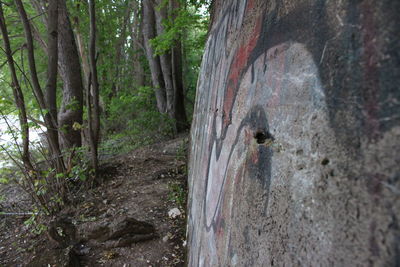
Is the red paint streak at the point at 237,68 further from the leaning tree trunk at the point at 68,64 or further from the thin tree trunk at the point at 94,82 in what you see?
the leaning tree trunk at the point at 68,64

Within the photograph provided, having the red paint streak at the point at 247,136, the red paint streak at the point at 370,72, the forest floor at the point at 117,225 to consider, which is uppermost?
the red paint streak at the point at 370,72

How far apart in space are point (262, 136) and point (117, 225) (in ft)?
8.75

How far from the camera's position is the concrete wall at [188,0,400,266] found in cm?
64

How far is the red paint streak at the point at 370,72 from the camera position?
2.20 ft

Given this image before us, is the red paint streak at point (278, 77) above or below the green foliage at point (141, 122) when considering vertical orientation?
above

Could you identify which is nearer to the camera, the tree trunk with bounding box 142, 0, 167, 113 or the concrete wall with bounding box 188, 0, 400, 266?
the concrete wall with bounding box 188, 0, 400, 266

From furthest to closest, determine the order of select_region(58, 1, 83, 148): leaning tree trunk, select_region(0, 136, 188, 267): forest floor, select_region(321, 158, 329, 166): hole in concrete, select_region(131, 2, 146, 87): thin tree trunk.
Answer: select_region(131, 2, 146, 87): thin tree trunk < select_region(58, 1, 83, 148): leaning tree trunk < select_region(0, 136, 188, 267): forest floor < select_region(321, 158, 329, 166): hole in concrete

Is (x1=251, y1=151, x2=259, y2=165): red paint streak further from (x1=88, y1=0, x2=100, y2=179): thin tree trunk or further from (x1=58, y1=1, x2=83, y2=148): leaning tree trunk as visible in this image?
(x1=58, y1=1, x2=83, y2=148): leaning tree trunk

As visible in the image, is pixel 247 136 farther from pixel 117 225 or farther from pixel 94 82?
pixel 94 82

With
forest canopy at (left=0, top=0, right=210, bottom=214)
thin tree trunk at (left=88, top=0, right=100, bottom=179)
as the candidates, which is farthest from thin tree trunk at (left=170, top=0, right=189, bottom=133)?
thin tree trunk at (left=88, top=0, right=100, bottom=179)

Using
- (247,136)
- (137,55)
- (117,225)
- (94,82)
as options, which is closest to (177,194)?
(117,225)

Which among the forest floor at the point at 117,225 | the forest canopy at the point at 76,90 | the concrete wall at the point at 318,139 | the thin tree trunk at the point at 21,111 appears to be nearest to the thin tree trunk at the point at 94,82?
the forest canopy at the point at 76,90

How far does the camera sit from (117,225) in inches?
127

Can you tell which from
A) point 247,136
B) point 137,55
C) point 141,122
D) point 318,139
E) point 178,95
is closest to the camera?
point 318,139
